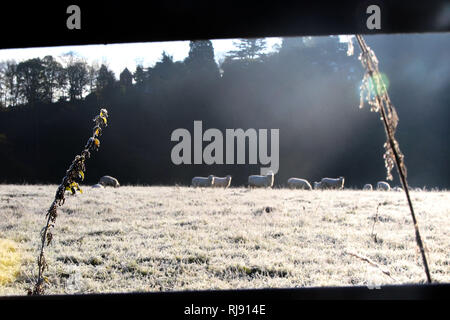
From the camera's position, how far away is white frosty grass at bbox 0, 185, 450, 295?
2545 millimetres

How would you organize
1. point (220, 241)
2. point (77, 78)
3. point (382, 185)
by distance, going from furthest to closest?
point (382, 185), point (77, 78), point (220, 241)

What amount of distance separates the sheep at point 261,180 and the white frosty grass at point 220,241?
226cm

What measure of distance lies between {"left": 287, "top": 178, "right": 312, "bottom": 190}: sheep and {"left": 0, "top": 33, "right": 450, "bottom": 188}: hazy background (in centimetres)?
139

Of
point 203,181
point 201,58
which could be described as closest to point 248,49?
point 201,58

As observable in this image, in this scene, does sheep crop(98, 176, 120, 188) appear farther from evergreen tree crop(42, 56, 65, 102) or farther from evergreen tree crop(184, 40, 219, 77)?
evergreen tree crop(184, 40, 219, 77)

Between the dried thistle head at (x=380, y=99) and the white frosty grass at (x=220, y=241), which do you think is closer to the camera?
the dried thistle head at (x=380, y=99)

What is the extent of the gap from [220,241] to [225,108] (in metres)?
2.32

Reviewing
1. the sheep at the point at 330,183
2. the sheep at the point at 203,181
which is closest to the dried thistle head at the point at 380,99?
the sheep at the point at 203,181

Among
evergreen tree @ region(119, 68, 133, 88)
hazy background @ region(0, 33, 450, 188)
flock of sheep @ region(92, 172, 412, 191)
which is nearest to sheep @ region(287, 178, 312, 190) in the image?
flock of sheep @ region(92, 172, 412, 191)

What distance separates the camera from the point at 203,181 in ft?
24.4

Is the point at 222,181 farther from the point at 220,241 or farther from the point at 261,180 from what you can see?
the point at 220,241

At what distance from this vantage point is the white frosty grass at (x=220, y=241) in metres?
2.54

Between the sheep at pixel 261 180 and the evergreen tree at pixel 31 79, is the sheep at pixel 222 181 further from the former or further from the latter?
the evergreen tree at pixel 31 79
